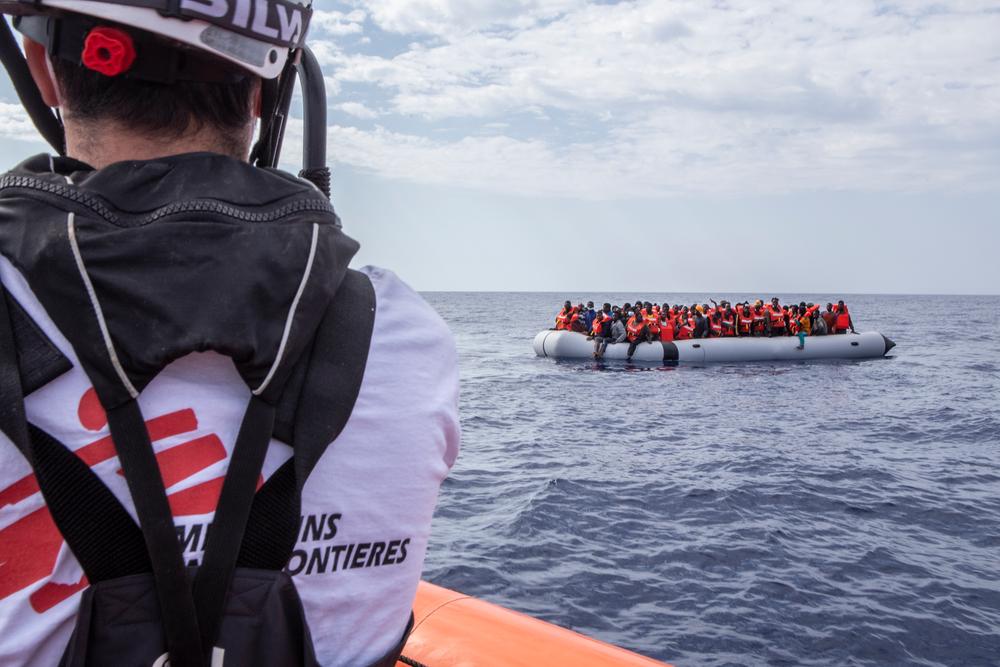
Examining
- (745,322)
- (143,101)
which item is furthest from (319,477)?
(745,322)

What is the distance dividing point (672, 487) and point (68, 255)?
10.9m

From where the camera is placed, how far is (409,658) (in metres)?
3.06

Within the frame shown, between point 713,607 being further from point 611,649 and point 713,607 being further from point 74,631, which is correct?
point 74,631

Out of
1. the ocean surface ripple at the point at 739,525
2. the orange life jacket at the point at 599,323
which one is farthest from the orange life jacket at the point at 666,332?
the ocean surface ripple at the point at 739,525

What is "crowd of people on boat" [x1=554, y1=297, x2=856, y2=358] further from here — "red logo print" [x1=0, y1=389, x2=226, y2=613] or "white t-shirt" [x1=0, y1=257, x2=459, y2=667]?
"red logo print" [x1=0, y1=389, x2=226, y2=613]

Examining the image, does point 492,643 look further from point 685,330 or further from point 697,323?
point 697,323

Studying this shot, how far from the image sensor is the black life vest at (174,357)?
906 mm

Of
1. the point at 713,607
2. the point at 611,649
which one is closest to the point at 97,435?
the point at 611,649

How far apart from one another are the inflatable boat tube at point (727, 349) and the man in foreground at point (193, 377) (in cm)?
2552

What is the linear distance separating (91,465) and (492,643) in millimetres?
2544

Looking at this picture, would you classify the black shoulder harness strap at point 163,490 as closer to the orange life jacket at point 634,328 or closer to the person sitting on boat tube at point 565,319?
the orange life jacket at point 634,328

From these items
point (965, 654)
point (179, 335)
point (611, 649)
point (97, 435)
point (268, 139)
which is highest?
point (268, 139)

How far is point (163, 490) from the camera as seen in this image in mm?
928

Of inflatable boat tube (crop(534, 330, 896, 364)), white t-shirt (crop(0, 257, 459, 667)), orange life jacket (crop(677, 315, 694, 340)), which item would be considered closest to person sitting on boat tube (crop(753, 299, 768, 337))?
inflatable boat tube (crop(534, 330, 896, 364))
